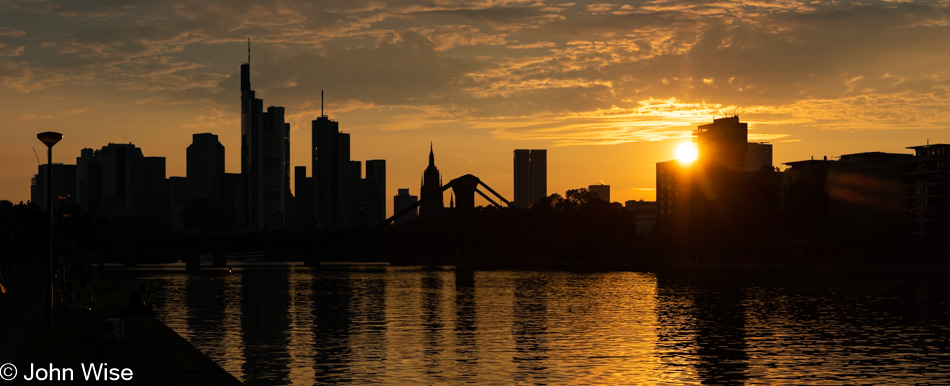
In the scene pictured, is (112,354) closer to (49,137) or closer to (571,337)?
(49,137)

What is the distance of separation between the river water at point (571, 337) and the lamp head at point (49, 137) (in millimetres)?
8200

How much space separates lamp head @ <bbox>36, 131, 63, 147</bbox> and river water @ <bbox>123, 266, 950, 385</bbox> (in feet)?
26.9

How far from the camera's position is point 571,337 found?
42.4 metres

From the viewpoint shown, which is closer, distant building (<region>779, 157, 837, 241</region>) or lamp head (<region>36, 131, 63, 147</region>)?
lamp head (<region>36, 131, 63, 147</region>)

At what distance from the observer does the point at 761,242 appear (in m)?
140

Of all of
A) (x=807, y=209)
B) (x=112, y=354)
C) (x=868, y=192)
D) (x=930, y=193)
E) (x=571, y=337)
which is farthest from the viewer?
(x=868, y=192)

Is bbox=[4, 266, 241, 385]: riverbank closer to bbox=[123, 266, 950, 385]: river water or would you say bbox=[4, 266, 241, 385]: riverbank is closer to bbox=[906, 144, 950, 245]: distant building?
bbox=[123, 266, 950, 385]: river water

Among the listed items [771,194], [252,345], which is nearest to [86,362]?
[252,345]

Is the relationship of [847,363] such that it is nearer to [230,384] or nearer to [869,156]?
[230,384]

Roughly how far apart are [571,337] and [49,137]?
20193 millimetres

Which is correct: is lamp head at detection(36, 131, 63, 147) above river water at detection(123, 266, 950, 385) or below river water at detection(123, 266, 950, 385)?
above

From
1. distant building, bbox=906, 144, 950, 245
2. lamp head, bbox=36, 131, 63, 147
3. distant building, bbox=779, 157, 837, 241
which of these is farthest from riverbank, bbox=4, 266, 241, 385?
distant building, bbox=906, 144, 950, 245

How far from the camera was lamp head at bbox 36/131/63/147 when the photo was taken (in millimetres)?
32781

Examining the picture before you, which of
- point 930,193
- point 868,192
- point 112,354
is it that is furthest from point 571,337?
point 868,192
